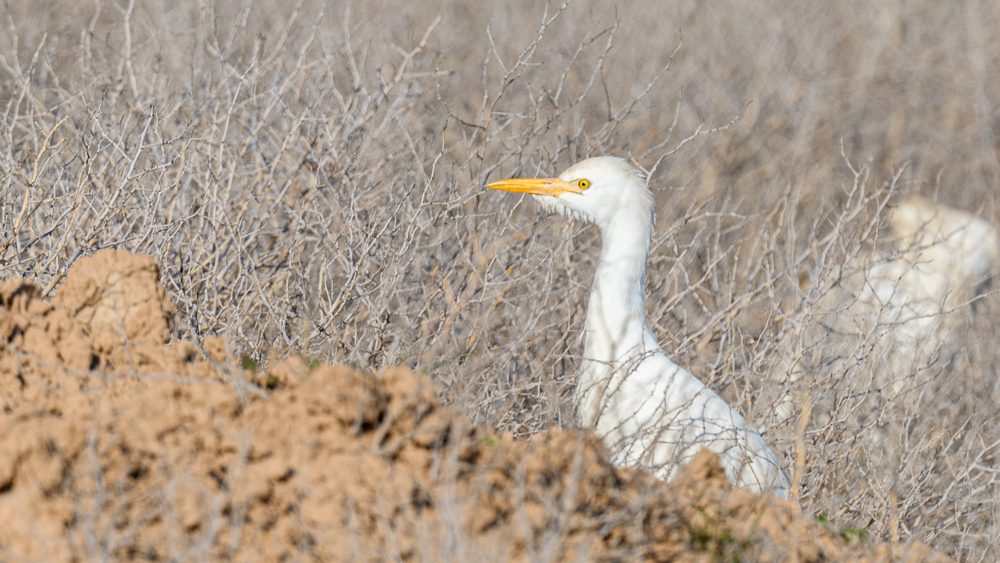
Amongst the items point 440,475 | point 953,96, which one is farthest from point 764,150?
point 440,475

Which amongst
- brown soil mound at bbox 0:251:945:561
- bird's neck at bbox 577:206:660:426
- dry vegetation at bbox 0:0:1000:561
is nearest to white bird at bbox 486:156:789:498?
bird's neck at bbox 577:206:660:426

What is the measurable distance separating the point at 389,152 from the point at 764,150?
438 cm

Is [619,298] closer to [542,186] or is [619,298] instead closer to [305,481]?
[542,186]

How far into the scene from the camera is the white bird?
4.21 metres

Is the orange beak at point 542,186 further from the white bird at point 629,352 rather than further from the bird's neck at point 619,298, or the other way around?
the bird's neck at point 619,298

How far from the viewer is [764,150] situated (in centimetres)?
937

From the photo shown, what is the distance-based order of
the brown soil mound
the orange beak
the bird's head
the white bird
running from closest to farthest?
the brown soil mound
the white bird
the bird's head
the orange beak

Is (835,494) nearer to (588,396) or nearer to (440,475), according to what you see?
(588,396)

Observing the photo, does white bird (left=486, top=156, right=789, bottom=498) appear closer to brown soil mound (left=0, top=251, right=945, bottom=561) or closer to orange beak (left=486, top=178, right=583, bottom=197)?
orange beak (left=486, top=178, right=583, bottom=197)

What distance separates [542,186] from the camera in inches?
193

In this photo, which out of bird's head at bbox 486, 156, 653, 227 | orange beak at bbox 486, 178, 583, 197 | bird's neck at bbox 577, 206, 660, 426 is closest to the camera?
bird's neck at bbox 577, 206, 660, 426

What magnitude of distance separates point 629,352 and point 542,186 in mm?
953

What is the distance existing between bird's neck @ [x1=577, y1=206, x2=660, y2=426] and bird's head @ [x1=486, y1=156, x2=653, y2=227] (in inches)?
2.3

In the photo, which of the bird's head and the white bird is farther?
the bird's head
